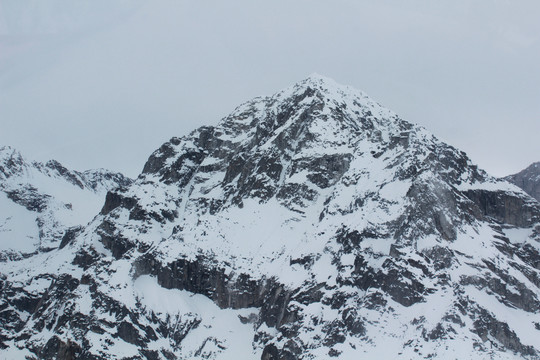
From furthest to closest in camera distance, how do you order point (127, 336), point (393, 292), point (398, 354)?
point (127, 336), point (393, 292), point (398, 354)

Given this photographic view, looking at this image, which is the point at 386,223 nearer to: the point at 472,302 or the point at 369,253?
the point at 369,253

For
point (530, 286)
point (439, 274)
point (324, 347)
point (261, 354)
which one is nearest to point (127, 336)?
point (261, 354)

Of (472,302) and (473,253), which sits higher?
(473,253)

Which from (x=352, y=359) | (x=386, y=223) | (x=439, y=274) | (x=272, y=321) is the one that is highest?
(x=386, y=223)

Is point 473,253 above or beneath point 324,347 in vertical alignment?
above

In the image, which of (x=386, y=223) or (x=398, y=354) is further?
(x=386, y=223)

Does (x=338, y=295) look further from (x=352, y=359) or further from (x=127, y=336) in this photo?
(x=127, y=336)

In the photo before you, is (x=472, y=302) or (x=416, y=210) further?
(x=416, y=210)

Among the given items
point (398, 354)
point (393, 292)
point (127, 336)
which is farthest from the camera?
point (127, 336)

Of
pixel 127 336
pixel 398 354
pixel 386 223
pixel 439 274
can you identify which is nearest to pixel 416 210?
pixel 386 223
